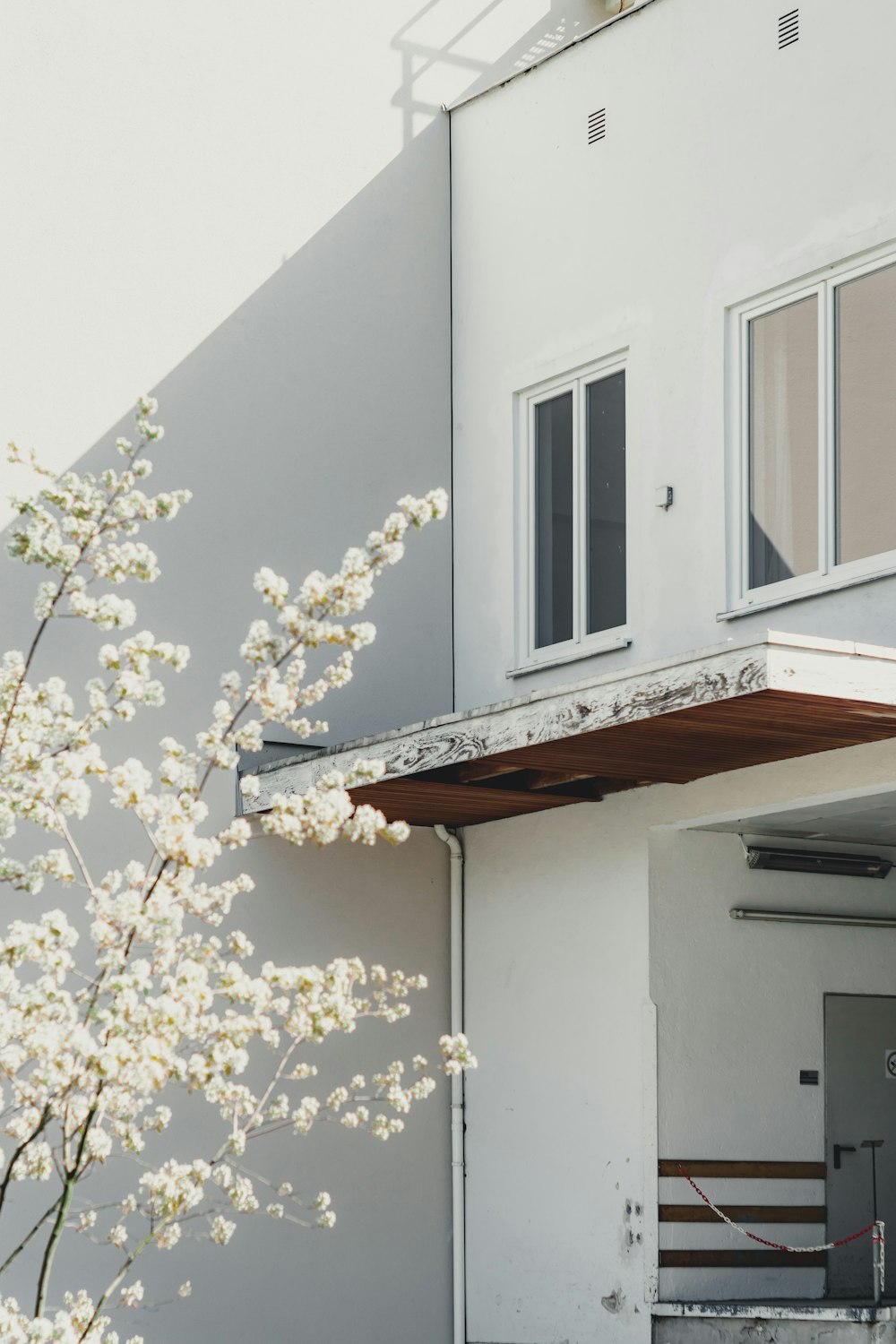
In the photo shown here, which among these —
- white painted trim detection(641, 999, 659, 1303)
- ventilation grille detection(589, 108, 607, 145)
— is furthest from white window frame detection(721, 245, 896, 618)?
white painted trim detection(641, 999, 659, 1303)

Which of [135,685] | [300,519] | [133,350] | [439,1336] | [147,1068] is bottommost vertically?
[439,1336]

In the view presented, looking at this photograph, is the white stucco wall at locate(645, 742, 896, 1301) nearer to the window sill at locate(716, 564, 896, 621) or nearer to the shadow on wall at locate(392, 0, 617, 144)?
the window sill at locate(716, 564, 896, 621)

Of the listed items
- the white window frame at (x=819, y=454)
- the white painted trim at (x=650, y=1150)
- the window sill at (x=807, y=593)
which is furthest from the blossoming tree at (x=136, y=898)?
the white painted trim at (x=650, y=1150)

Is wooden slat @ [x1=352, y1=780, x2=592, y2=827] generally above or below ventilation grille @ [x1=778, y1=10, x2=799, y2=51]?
below

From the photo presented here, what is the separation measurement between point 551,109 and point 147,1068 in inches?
299

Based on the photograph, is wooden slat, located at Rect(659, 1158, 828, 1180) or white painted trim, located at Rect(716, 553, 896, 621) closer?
white painted trim, located at Rect(716, 553, 896, 621)

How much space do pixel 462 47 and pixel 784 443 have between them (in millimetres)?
4178

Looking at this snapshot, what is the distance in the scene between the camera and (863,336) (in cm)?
847

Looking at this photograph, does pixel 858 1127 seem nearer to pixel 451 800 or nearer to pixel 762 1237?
pixel 762 1237

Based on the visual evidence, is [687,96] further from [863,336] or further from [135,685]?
[135,685]

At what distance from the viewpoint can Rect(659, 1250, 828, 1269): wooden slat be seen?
30.2 ft

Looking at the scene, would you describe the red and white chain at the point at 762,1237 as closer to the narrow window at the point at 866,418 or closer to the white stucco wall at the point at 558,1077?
the white stucco wall at the point at 558,1077

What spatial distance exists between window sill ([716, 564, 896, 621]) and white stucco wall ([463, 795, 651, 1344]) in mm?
1348

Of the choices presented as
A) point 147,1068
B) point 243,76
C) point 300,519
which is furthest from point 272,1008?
point 243,76
